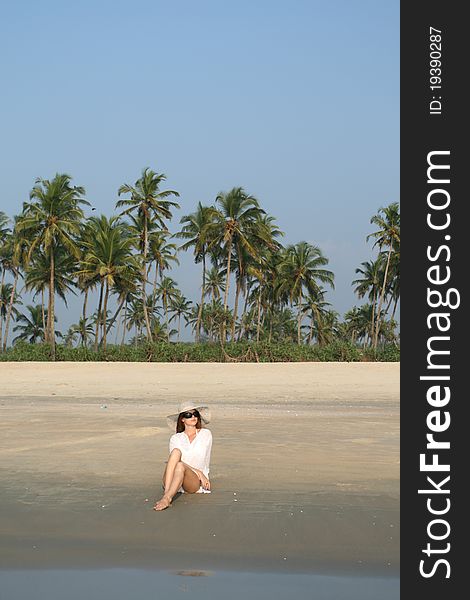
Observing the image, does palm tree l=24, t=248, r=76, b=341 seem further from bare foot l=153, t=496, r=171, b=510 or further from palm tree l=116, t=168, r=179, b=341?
bare foot l=153, t=496, r=171, b=510

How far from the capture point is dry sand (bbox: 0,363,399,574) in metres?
6.22

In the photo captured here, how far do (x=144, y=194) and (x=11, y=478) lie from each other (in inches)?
1877

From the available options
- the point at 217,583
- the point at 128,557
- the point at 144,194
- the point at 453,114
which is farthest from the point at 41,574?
the point at 144,194

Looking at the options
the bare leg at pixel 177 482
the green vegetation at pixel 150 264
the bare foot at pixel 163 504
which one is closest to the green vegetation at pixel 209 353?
the green vegetation at pixel 150 264

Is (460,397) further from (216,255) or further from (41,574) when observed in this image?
(216,255)

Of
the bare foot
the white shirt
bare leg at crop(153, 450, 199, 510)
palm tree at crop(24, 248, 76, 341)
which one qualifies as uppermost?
palm tree at crop(24, 248, 76, 341)

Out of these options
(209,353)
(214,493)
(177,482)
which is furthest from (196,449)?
(209,353)

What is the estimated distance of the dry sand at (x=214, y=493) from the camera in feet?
20.4

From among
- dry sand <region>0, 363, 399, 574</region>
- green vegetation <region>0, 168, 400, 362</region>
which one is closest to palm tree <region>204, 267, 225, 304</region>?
green vegetation <region>0, 168, 400, 362</region>

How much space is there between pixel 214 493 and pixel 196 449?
1.43 feet

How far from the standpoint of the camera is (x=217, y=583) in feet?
18.1

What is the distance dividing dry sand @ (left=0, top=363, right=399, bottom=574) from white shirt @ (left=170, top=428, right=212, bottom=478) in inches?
13.2

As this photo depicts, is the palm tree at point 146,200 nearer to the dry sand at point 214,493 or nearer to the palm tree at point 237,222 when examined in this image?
the palm tree at point 237,222

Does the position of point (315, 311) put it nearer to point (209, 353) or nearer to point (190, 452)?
point (209, 353)
